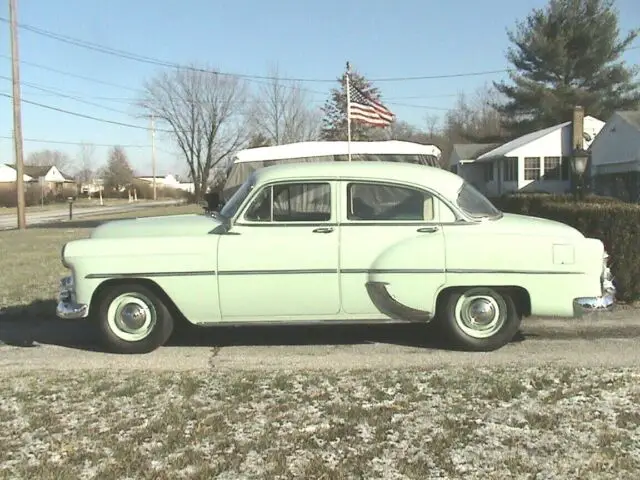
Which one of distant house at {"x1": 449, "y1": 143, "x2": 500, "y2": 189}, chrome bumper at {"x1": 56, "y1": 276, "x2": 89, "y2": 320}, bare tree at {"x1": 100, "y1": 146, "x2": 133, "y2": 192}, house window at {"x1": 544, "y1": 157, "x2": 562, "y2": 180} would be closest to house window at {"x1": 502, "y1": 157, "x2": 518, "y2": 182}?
house window at {"x1": 544, "y1": 157, "x2": 562, "y2": 180}

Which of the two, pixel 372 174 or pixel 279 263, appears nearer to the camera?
pixel 279 263

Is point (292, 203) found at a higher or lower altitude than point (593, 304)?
higher

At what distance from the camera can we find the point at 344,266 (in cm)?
591

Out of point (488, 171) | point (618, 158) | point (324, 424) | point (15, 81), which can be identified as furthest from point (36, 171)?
point (324, 424)

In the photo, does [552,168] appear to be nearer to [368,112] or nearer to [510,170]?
[510,170]

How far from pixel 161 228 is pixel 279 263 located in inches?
45.5

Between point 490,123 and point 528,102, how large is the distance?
2246 centimetres

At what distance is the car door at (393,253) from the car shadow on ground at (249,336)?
653 millimetres

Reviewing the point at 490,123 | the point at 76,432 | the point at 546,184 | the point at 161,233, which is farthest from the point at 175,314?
the point at 490,123

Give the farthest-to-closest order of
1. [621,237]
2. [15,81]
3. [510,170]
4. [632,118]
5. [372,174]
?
[510,170] < [632,118] < [15,81] < [621,237] < [372,174]

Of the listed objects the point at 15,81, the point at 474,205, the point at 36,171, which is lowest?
the point at 474,205

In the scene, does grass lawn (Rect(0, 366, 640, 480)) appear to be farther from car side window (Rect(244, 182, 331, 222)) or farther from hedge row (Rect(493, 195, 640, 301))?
hedge row (Rect(493, 195, 640, 301))

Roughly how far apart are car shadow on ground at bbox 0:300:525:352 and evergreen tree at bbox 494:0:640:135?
3898cm

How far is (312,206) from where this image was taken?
6.07 metres
